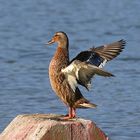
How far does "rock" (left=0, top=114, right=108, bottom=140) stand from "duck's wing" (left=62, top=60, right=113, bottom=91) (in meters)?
0.69

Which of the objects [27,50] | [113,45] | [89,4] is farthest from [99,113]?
[89,4]

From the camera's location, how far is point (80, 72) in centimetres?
855

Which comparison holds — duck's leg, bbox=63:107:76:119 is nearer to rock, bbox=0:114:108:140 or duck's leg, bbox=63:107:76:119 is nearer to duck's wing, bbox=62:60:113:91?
duck's wing, bbox=62:60:113:91

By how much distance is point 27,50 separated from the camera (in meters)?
17.1

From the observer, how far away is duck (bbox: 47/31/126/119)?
8.45 meters

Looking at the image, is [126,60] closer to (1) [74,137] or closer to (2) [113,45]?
(2) [113,45]

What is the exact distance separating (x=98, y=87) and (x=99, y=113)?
1582mm

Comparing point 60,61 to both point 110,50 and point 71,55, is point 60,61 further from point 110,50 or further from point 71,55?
point 71,55

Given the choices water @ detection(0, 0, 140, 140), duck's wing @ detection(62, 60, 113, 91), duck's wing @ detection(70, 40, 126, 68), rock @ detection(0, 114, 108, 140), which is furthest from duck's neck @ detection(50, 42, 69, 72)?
water @ detection(0, 0, 140, 140)

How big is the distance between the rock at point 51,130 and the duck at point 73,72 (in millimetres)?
643

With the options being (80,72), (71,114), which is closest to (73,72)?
(80,72)

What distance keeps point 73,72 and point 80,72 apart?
0.08 meters

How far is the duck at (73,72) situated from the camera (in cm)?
845

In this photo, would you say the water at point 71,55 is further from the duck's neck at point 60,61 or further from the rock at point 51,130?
the rock at point 51,130
